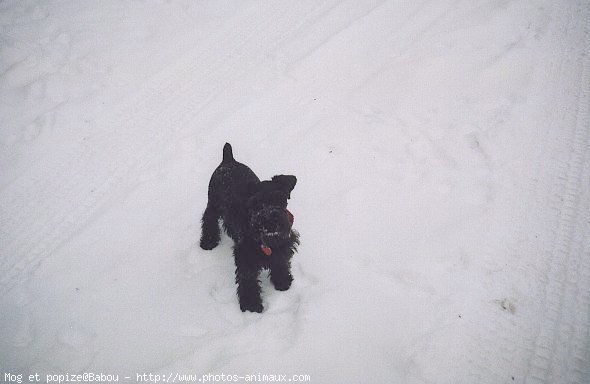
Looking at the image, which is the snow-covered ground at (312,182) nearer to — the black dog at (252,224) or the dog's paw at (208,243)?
the dog's paw at (208,243)

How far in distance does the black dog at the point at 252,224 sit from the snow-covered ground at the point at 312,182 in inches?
8.5

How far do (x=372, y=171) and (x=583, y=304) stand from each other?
2.46m

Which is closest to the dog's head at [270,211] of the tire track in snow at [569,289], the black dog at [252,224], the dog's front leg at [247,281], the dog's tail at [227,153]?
the black dog at [252,224]

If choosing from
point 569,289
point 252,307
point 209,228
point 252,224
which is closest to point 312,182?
point 209,228

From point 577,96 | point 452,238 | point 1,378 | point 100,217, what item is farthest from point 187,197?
point 577,96

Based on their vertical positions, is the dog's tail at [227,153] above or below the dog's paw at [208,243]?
above

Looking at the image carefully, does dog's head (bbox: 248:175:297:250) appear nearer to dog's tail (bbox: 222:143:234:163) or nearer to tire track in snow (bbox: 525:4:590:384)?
dog's tail (bbox: 222:143:234:163)

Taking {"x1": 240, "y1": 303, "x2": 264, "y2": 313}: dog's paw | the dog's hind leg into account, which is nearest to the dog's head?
{"x1": 240, "y1": 303, "x2": 264, "y2": 313}: dog's paw

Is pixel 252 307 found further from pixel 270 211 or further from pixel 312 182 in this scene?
pixel 312 182

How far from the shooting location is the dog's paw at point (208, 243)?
11.8ft

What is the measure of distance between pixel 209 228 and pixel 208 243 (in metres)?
0.18

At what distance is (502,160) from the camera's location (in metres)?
4.07

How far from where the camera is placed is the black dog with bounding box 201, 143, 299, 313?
2633mm

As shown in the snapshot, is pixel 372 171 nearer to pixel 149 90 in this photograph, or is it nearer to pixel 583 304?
pixel 583 304
